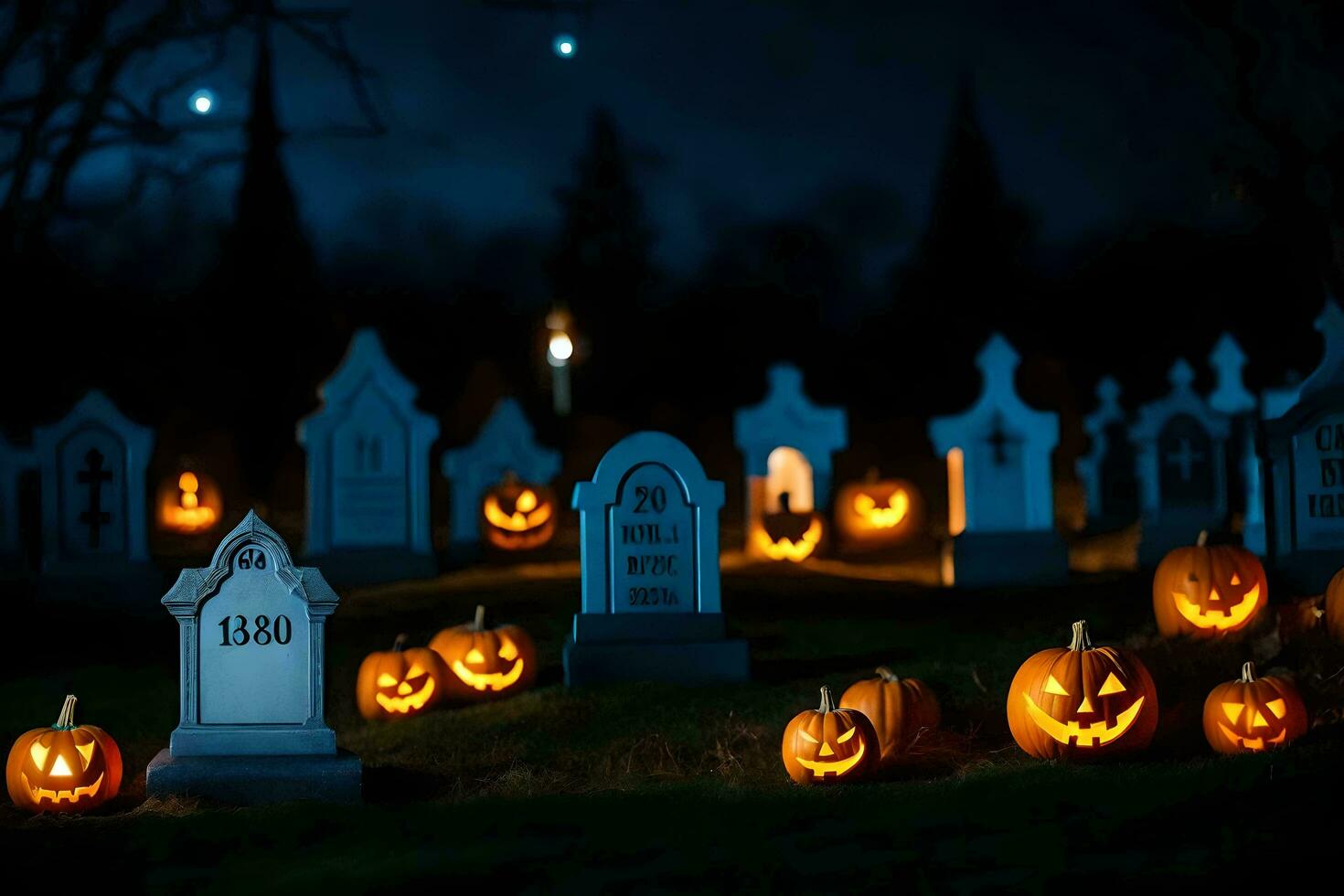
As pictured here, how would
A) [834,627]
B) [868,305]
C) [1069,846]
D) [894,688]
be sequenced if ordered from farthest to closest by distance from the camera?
1. [868,305]
2. [834,627]
3. [894,688]
4. [1069,846]

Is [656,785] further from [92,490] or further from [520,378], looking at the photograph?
[520,378]

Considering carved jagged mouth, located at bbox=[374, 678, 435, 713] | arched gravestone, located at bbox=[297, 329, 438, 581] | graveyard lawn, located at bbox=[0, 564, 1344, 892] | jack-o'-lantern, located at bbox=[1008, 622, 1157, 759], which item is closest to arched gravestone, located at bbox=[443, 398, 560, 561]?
arched gravestone, located at bbox=[297, 329, 438, 581]

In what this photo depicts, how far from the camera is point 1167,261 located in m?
26.7

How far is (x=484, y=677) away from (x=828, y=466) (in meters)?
8.11

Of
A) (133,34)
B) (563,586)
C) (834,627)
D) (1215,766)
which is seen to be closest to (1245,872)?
(1215,766)

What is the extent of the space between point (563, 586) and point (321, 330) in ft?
45.1

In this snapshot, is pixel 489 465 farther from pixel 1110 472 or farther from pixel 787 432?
pixel 1110 472

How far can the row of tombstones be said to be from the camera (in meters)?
11.3

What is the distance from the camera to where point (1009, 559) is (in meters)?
13.7

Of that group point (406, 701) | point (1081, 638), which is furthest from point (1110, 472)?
point (406, 701)

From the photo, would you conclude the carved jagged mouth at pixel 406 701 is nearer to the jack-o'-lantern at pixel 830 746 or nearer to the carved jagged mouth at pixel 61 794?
the carved jagged mouth at pixel 61 794

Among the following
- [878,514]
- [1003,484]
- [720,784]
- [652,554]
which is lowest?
[720,784]

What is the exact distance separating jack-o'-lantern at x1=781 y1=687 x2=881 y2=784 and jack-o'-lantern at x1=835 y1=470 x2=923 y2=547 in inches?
384

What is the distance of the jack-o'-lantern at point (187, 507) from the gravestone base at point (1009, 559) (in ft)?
34.8
